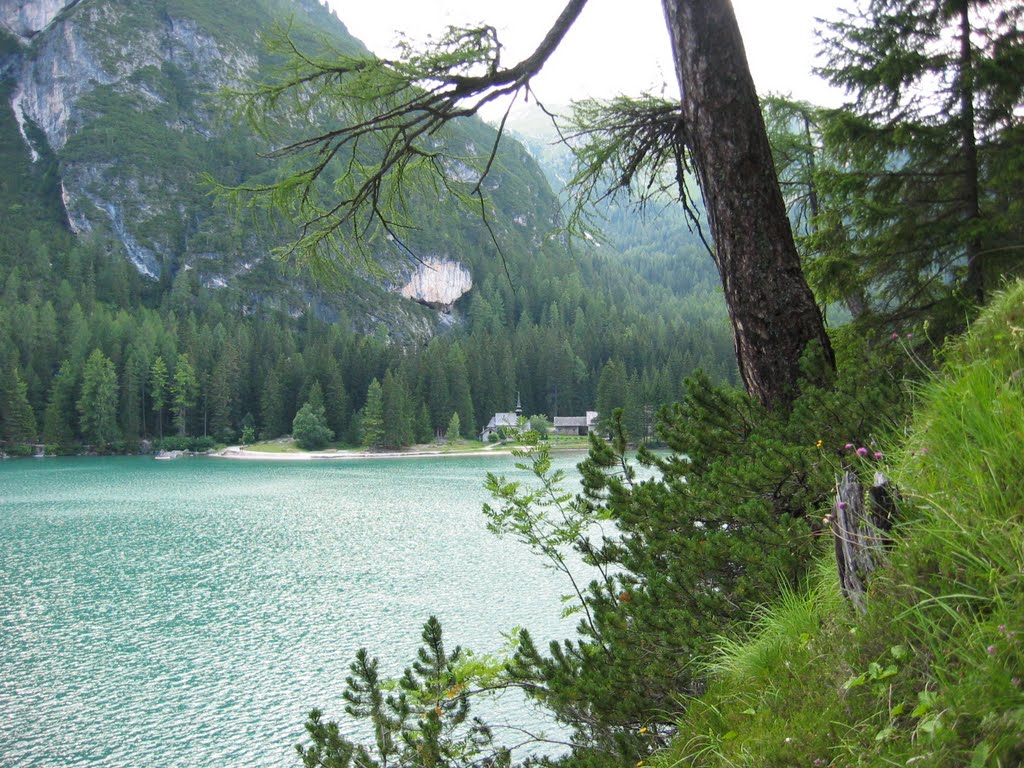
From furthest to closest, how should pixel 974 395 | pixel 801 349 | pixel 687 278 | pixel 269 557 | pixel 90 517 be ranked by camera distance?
pixel 687 278 < pixel 90 517 < pixel 269 557 < pixel 801 349 < pixel 974 395

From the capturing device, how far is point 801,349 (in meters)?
4.38

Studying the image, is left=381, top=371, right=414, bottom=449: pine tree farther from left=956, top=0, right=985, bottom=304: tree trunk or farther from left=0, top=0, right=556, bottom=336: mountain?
left=956, top=0, right=985, bottom=304: tree trunk

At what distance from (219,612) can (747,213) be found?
15.9m

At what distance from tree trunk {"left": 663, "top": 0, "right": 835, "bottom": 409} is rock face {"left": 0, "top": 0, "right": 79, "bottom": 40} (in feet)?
593

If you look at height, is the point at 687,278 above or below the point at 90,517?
above

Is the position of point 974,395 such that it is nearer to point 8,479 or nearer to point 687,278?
point 8,479

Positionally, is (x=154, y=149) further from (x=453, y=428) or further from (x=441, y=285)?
(x=453, y=428)

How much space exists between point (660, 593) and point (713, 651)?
0.42 metres

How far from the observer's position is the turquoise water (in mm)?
10742

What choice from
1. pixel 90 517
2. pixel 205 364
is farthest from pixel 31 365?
pixel 90 517

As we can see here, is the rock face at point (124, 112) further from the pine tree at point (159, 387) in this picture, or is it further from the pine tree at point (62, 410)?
the pine tree at point (62, 410)

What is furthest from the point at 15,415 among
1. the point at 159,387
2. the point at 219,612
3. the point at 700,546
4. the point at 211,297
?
the point at 700,546

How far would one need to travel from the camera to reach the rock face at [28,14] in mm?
144625

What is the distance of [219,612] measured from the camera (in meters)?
16.7
